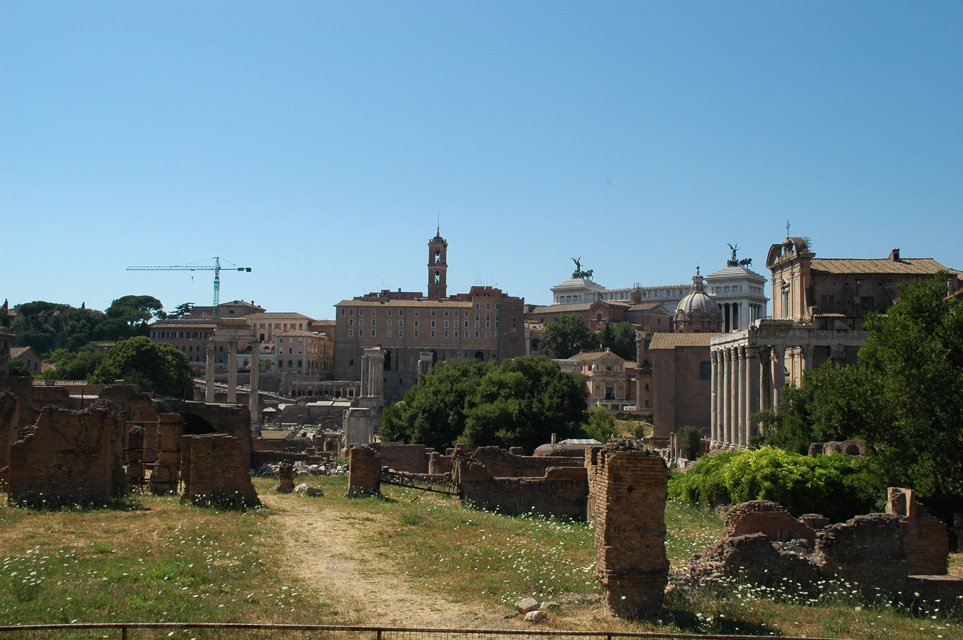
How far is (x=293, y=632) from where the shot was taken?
1027cm

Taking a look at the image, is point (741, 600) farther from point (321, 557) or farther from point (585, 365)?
point (585, 365)

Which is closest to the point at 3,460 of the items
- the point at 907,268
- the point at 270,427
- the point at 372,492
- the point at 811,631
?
the point at 372,492

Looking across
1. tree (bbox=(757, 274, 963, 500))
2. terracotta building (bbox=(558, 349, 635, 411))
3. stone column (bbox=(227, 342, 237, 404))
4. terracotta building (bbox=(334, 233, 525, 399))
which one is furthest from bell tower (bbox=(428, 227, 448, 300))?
tree (bbox=(757, 274, 963, 500))

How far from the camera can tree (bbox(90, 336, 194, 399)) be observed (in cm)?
7319

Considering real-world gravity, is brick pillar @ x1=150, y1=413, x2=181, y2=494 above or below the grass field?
above

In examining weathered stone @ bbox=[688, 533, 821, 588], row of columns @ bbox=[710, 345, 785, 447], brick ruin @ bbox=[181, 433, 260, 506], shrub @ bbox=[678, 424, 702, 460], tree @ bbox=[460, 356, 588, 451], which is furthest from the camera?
shrub @ bbox=[678, 424, 702, 460]

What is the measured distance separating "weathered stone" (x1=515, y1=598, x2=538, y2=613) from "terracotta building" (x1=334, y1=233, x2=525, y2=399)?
124596 millimetres

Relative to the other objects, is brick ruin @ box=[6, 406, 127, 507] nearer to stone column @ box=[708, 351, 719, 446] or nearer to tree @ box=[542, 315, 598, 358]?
stone column @ box=[708, 351, 719, 446]

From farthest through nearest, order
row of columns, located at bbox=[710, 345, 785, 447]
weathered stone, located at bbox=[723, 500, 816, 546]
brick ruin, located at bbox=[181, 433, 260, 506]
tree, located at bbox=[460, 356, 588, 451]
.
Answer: row of columns, located at bbox=[710, 345, 785, 447] → tree, located at bbox=[460, 356, 588, 451] → brick ruin, located at bbox=[181, 433, 260, 506] → weathered stone, located at bbox=[723, 500, 816, 546]

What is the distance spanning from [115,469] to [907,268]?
46696 mm

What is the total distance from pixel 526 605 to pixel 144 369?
69.0 meters

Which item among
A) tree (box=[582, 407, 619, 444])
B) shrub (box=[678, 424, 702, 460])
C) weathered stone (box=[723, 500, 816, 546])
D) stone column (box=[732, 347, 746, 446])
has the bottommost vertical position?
shrub (box=[678, 424, 702, 460])

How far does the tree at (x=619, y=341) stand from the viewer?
12900 cm

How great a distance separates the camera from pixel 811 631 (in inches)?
464
